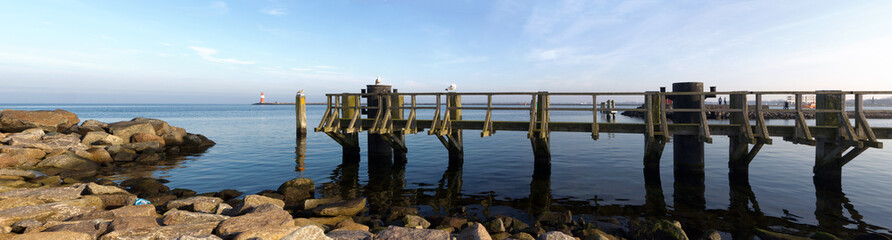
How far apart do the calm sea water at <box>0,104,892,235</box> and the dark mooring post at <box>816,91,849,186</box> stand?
1.50ft

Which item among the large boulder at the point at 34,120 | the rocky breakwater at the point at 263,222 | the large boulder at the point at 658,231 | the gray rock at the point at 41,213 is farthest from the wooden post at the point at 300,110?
the large boulder at the point at 658,231

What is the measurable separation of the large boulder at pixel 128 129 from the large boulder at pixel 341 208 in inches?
632

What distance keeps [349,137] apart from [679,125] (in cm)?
1093

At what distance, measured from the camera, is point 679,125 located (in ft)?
36.7

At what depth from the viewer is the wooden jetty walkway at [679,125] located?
1027 centimetres

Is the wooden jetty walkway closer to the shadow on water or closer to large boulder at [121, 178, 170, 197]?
the shadow on water

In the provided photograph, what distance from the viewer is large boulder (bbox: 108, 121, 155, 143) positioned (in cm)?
1928

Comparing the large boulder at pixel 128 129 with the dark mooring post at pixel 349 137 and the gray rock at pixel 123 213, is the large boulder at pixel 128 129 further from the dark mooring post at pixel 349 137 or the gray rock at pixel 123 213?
the gray rock at pixel 123 213

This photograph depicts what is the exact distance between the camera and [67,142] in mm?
16688

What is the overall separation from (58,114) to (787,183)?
106 feet

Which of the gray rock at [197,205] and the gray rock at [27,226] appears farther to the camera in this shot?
the gray rock at [197,205]

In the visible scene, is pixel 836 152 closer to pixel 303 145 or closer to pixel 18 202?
pixel 18 202

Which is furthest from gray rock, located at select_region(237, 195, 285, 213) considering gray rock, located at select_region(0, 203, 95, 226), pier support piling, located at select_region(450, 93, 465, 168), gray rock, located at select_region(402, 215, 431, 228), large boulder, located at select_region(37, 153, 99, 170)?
large boulder, located at select_region(37, 153, 99, 170)

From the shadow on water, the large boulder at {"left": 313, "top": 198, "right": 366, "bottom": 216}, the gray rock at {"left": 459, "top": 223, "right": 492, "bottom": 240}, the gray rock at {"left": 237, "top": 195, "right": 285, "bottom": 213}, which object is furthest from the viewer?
the shadow on water
